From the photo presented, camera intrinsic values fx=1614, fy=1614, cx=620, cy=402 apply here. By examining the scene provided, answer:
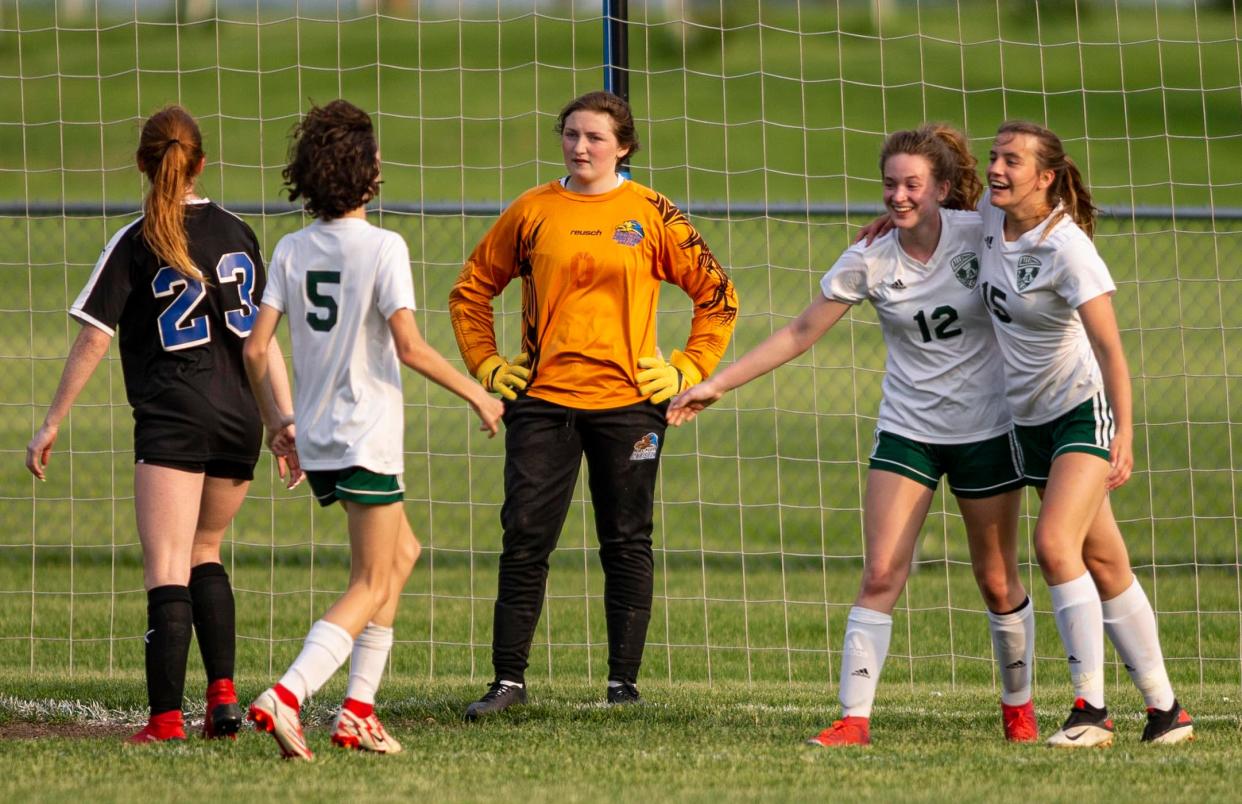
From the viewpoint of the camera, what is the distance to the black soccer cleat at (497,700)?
19.1ft

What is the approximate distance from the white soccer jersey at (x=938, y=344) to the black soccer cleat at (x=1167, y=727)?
43.5 inches

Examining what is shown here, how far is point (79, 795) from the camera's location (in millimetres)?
4410

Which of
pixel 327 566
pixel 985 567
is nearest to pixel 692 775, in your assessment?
pixel 985 567

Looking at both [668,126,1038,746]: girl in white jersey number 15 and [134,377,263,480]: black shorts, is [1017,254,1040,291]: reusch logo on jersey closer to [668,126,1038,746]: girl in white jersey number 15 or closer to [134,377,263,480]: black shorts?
[668,126,1038,746]: girl in white jersey number 15

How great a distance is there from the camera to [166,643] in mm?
5273

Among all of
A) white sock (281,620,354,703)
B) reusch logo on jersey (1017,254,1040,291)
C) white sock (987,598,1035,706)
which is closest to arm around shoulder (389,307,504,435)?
white sock (281,620,354,703)

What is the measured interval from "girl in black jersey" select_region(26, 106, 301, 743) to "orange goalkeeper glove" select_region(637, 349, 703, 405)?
4.35ft

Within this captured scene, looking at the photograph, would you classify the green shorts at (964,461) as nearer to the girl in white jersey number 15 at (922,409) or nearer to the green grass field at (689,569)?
the girl in white jersey number 15 at (922,409)

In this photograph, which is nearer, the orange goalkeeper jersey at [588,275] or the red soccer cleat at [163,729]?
the red soccer cleat at [163,729]

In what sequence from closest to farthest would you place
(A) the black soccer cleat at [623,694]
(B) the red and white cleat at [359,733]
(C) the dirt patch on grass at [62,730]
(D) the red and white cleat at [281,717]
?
1. (D) the red and white cleat at [281,717]
2. (B) the red and white cleat at [359,733]
3. (C) the dirt patch on grass at [62,730]
4. (A) the black soccer cleat at [623,694]

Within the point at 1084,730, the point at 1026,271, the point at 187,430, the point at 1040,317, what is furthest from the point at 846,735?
the point at 187,430

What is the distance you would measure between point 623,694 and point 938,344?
6.18ft

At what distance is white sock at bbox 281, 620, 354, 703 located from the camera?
4715 millimetres

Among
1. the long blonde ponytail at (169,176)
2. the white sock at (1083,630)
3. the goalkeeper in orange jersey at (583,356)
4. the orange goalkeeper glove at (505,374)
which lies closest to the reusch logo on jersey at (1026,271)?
the white sock at (1083,630)
